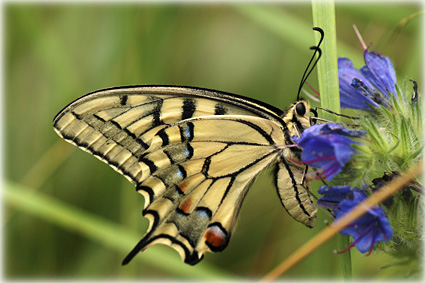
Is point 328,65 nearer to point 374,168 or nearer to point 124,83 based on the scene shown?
point 374,168

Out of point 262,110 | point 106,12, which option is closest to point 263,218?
point 262,110

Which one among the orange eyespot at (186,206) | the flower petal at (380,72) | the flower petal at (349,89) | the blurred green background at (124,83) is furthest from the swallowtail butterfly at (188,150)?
the blurred green background at (124,83)

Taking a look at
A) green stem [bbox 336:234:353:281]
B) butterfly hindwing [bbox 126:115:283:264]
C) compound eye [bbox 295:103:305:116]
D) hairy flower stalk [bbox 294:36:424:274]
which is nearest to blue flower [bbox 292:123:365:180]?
hairy flower stalk [bbox 294:36:424:274]

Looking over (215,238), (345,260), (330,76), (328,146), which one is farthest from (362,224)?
(215,238)

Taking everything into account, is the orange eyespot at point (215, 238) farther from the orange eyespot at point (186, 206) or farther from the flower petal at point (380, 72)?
the flower petal at point (380, 72)

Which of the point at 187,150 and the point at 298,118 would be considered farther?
the point at 187,150

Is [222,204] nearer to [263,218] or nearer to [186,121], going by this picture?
[186,121]
